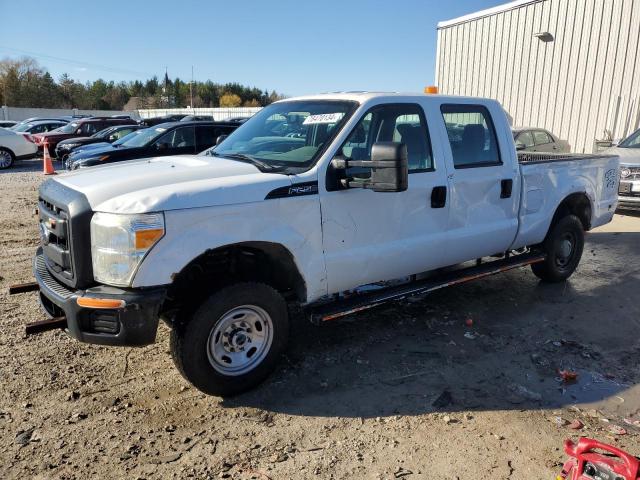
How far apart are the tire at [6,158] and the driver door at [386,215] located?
17.8 metres

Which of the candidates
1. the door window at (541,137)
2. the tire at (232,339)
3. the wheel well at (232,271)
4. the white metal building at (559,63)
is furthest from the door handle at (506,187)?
the white metal building at (559,63)

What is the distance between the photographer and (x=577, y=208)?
20.4ft

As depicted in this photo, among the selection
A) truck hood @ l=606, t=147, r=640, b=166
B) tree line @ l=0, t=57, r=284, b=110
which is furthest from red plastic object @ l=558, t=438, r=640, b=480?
tree line @ l=0, t=57, r=284, b=110

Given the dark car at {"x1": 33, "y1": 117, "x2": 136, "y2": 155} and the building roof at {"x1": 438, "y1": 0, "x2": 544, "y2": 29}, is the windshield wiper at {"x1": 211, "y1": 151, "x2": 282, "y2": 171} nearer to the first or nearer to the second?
the building roof at {"x1": 438, "y1": 0, "x2": 544, "y2": 29}

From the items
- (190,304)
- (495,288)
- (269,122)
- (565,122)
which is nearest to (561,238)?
(495,288)

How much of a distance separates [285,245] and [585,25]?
14.5 metres

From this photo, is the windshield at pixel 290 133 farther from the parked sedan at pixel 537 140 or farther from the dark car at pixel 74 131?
the dark car at pixel 74 131

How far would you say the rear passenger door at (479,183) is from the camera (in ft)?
15.0

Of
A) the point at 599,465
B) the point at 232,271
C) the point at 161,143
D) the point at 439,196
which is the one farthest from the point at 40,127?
the point at 599,465

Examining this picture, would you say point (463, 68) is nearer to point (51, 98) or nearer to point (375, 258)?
point (375, 258)

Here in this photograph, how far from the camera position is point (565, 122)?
15.2 metres

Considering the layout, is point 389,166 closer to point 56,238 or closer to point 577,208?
point 56,238

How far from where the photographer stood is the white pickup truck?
10.2 ft

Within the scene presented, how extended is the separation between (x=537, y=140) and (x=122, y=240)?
42.1ft
